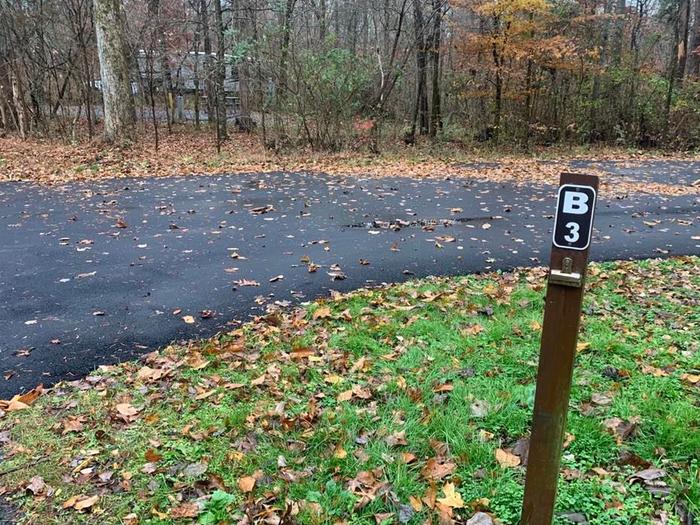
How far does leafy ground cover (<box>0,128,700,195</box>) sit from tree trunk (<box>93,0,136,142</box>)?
61cm

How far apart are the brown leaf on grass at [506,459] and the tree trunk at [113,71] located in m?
16.1

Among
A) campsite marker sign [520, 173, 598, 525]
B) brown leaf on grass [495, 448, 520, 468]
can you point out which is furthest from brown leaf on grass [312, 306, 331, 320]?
campsite marker sign [520, 173, 598, 525]

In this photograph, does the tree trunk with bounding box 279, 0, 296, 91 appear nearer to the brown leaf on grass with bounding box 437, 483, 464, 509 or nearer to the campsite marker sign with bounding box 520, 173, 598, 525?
the brown leaf on grass with bounding box 437, 483, 464, 509

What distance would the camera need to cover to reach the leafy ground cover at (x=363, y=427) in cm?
265

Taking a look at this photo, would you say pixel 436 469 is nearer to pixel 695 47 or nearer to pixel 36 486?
pixel 36 486

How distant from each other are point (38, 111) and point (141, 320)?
1739 cm

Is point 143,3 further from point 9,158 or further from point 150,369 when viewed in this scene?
point 150,369

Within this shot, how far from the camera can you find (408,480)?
2.76 m

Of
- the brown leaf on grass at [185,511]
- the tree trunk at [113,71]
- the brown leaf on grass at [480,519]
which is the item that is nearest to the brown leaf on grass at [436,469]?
the brown leaf on grass at [480,519]

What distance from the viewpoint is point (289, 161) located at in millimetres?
15734

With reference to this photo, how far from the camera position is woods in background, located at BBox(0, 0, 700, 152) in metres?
16.5

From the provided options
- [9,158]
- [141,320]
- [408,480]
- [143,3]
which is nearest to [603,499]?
[408,480]

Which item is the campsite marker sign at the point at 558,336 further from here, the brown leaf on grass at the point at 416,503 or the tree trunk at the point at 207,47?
the tree trunk at the point at 207,47

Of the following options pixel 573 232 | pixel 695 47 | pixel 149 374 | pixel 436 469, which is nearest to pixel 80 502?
pixel 149 374
